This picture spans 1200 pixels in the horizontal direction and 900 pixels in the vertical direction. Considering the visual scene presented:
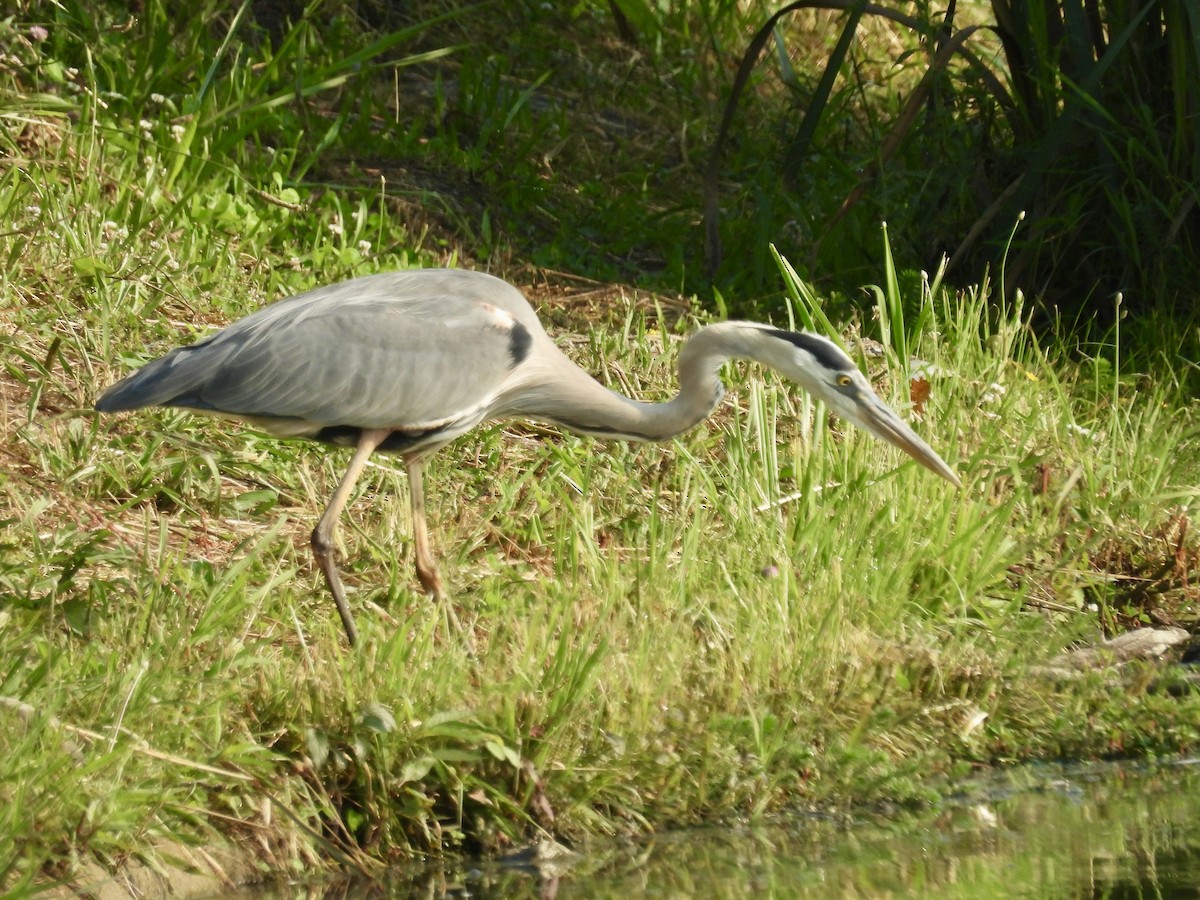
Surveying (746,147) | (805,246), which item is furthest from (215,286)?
(746,147)

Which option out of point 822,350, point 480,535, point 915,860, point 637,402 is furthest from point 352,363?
point 915,860

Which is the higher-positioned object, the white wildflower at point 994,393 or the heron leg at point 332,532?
the white wildflower at point 994,393

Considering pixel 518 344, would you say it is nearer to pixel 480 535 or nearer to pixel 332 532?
pixel 480 535

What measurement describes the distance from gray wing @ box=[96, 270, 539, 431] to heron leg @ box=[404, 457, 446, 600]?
0.26m

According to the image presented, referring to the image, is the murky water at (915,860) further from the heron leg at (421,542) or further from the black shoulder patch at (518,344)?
the black shoulder patch at (518,344)

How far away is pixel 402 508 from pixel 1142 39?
155 inches

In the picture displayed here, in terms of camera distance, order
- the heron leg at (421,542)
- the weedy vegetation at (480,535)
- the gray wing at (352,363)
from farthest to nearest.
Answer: the heron leg at (421,542) → the gray wing at (352,363) → the weedy vegetation at (480,535)

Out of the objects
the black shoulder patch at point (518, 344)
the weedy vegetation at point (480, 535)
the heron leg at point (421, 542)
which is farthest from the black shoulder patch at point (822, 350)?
the heron leg at point (421, 542)

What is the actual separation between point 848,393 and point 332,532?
157 cm

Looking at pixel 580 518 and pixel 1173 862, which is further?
pixel 580 518

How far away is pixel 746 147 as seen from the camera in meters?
9.31

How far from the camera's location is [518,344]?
206 inches

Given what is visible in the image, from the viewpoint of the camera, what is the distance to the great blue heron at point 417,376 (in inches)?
192

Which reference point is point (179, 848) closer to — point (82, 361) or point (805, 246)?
point (82, 361)
